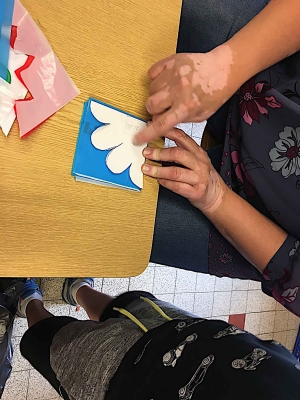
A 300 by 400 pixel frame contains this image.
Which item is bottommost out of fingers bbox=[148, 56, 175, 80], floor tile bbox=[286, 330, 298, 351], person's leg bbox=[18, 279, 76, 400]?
floor tile bbox=[286, 330, 298, 351]

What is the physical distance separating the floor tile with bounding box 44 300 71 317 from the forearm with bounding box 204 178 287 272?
2.80ft

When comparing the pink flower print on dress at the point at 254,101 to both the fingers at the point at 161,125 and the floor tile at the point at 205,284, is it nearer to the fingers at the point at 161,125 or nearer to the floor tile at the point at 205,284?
the fingers at the point at 161,125

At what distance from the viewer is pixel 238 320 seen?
2008 mm

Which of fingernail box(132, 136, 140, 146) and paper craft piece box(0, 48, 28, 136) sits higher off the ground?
paper craft piece box(0, 48, 28, 136)

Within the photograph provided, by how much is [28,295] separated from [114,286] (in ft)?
1.22

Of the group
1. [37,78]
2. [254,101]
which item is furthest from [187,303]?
[37,78]

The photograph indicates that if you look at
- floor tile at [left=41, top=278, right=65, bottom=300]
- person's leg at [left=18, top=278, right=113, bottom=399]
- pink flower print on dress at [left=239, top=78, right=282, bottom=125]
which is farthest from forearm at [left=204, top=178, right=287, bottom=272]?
floor tile at [left=41, top=278, right=65, bottom=300]

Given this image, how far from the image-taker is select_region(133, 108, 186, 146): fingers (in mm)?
654

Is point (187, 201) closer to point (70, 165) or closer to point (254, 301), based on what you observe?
point (70, 165)

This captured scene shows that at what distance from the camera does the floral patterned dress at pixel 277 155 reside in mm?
768

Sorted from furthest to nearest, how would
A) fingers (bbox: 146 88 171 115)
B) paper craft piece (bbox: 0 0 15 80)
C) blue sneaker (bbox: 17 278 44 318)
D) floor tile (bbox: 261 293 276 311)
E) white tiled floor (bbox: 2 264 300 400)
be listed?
floor tile (bbox: 261 293 276 311)
white tiled floor (bbox: 2 264 300 400)
blue sneaker (bbox: 17 278 44 318)
fingers (bbox: 146 88 171 115)
paper craft piece (bbox: 0 0 15 80)

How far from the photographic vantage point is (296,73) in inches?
31.1

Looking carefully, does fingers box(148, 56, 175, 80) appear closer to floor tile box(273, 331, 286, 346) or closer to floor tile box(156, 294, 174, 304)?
floor tile box(156, 294, 174, 304)

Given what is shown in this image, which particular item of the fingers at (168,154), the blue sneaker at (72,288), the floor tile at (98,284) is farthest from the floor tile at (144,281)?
the fingers at (168,154)
